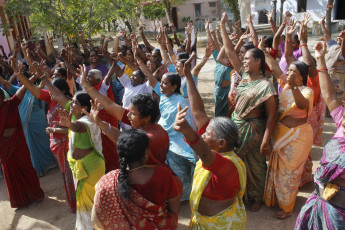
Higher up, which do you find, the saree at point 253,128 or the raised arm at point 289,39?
the raised arm at point 289,39

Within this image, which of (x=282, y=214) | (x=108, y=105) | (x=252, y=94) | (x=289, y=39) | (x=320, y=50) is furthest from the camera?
(x=289, y=39)

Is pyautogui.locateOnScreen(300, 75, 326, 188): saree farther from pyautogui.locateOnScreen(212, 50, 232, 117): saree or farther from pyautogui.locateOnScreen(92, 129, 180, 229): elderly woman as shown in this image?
pyautogui.locateOnScreen(92, 129, 180, 229): elderly woman

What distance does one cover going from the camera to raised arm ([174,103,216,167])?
179 centimetres

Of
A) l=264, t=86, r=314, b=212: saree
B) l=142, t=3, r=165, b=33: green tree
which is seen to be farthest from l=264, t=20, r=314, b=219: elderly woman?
l=142, t=3, r=165, b=33: green tree

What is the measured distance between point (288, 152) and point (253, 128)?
19.3 inches

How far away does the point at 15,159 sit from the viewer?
387cm

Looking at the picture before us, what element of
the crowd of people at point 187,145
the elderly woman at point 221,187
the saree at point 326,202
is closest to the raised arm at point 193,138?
the crowd of people at point 187,145

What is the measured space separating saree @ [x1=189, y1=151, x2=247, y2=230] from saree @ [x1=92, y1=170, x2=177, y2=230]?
31 cm

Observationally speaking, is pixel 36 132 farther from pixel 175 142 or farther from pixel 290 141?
pixel 290 141

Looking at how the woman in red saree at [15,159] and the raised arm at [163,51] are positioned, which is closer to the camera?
the woman in red saree at [15,159]

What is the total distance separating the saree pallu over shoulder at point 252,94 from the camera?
9.99 ft

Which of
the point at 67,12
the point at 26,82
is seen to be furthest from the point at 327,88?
the point at 67,12

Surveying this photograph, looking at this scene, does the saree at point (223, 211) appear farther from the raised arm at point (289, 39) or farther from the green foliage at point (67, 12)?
the green foliage at point (67, 12)

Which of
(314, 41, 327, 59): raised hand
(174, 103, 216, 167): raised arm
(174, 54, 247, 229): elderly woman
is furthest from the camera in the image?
(314, 41, 327, 59): raised hand
